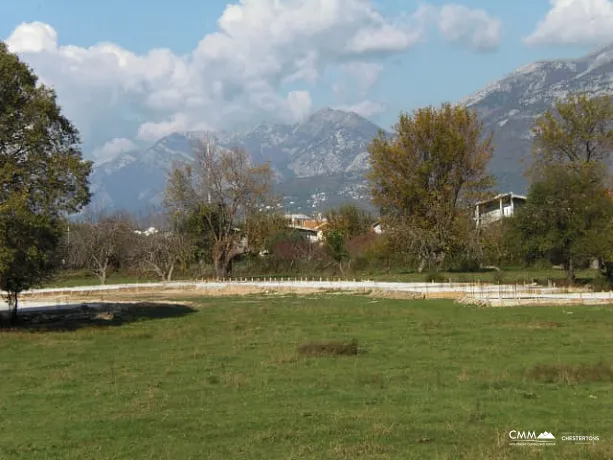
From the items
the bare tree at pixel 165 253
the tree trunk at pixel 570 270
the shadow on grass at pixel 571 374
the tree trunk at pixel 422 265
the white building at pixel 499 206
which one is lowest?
the shadow on grass at pixel 571 374

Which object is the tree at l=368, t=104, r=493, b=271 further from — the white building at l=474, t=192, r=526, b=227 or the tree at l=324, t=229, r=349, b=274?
the tree at l=324, t=229, r=349, b=274

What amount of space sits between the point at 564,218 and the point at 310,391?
33373mm

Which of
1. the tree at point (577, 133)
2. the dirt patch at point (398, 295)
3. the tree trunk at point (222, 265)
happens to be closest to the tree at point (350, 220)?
the tree trunk at point (222, 265)

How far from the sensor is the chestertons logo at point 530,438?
9.37 m

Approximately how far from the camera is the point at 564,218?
42750mm

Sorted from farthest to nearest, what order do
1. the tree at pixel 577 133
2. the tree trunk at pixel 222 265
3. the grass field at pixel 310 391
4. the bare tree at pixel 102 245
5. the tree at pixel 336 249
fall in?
the tree at pixel 336 249 < the bare tree at pixel 102 245 < the tree trunk at pixel 222 265 < the tree at pixel 577 133 < the grass field at pixel 310 391

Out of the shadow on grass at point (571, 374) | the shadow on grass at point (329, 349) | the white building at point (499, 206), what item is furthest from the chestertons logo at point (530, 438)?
the white building at point (499, 206)

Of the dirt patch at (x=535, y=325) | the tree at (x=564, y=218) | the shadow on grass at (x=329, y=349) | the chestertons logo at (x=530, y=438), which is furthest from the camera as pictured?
the tree at (x=564, y=218)

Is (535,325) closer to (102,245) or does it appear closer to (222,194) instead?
(222,194)

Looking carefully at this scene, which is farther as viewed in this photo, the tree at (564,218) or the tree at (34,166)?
the tree at (564,218)

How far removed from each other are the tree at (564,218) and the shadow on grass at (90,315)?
21112mm

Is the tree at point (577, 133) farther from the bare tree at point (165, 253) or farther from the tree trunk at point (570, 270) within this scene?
the bare tree at point (165, 253)

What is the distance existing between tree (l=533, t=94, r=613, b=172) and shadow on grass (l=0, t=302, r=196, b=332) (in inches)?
1395

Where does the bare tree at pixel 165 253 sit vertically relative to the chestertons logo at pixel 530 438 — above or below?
above
